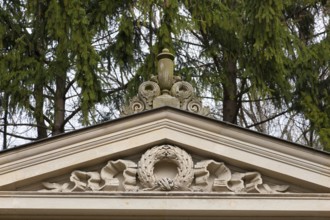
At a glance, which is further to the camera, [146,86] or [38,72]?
[38,72]

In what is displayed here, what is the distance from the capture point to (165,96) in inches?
340

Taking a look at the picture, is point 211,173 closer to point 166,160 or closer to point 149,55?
point 166,160

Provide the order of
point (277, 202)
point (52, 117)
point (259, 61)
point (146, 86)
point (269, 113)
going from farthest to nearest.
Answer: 1. point (269, 113)
2. point (52, 117)
3. point (259, 61)
4. point (146, 86)
5. point (277, 202)

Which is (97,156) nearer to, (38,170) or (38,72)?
(38,170)

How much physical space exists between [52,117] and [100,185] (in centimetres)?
649

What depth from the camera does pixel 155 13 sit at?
540 inches

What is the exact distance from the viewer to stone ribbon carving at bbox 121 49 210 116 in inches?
339

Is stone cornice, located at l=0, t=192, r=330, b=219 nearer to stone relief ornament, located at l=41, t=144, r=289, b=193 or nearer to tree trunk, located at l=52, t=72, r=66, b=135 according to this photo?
stone relief ornament, located at l=41, t=144, r=289, b=193

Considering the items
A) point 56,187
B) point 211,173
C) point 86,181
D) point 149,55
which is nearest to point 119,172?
point 86,181

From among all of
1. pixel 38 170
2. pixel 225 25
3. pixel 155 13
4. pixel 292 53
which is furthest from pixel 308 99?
pixel 38 170

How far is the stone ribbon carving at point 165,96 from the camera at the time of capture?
861 cm

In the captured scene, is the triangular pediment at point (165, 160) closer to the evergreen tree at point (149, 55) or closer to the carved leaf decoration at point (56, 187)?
the carved leaf decoration at point (56, 187)

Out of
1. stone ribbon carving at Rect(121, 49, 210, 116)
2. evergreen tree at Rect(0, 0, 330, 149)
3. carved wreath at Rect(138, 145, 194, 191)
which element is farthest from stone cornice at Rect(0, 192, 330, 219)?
evergreen tree at Rect(0, 0, 330, 149)

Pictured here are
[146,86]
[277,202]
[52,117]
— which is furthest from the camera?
[52,117]
